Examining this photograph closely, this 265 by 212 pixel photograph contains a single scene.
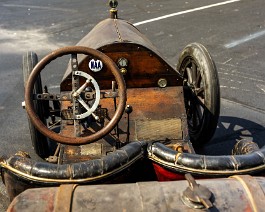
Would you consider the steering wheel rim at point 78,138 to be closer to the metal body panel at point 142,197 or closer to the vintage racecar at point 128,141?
the vintage racecar at point 128,141

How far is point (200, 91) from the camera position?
4973mm

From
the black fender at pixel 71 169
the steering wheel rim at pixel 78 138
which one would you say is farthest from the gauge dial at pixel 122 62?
the black fender at pixel 71 169

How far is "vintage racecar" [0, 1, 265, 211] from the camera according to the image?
2586 millimetres

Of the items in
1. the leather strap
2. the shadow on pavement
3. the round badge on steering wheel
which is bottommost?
the shadow on pavement

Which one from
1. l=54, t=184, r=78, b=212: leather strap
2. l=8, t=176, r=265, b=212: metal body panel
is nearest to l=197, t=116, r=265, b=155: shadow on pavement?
l=8, t=176, r=265, b=212: metal body panel

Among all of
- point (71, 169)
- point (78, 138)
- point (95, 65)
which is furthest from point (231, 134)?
point (71, 169)

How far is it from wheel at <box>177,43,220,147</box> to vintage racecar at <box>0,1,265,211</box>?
1 centimetres

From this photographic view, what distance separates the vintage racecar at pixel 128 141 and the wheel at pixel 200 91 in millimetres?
11

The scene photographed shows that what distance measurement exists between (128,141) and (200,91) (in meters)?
1.26

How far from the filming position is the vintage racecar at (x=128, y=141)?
2586mm

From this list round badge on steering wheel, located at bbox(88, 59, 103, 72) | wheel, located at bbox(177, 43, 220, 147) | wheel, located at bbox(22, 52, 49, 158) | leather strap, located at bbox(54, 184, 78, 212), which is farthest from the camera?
wheel, located at bbox(177, 43, 220, 147)

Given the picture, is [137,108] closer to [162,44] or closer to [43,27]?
[162,44]

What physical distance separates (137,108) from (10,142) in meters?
2.36

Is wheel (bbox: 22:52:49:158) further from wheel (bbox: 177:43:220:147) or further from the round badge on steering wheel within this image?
wheel (bbox: 177:43:220:147)
